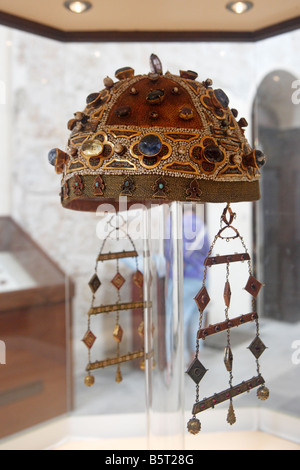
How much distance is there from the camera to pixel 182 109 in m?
1.12

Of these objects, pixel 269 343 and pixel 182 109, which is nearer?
pixel 182 109

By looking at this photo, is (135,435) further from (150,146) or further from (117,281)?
(150,146)

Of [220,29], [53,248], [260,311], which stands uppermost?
[220,29]

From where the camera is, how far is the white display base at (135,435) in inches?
73.4

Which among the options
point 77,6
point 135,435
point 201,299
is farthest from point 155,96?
point 135,435

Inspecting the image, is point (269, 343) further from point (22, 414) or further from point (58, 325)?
point (22, 414)

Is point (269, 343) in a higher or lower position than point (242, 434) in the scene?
higher

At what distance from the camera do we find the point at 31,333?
1912mm

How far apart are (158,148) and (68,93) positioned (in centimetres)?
105

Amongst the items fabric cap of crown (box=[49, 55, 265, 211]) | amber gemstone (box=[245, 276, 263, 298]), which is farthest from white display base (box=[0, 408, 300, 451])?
fabric cap of crown (box=[49, 55, 265, 211])
